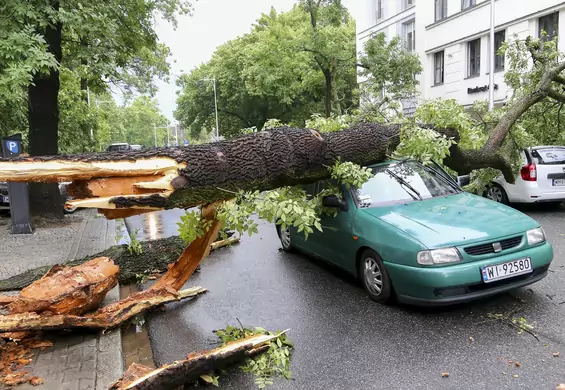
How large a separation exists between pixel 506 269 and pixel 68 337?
4.27m

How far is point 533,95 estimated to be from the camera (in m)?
8.59

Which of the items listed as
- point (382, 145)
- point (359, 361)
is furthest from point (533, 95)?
point (359, 361)

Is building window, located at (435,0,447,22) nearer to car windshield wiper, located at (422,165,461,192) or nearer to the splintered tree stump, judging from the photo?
car windshield wiper, located at (422,165,461,192)

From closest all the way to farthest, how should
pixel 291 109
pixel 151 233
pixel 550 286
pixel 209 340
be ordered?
pixel 209 340 < pixel 550 286 < pixel 151 233 < pixel 291 109

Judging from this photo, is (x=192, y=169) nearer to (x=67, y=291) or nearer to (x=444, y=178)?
(x=67, y=291)

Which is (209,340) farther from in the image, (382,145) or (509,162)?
(509,162)


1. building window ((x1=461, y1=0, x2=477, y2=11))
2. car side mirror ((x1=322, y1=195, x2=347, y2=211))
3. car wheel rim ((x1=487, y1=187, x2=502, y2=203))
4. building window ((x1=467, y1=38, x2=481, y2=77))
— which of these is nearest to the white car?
car wheel rim ((x1=487, y1=187, x2=502, y2=203))

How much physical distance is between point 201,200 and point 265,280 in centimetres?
210

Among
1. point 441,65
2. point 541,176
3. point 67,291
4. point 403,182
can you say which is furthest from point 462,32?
point 67,291

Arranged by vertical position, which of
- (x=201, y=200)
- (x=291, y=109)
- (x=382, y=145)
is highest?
(x=291, y=109)

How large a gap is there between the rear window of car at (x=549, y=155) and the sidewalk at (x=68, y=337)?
8589mm

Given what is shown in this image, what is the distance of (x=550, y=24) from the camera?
777 inches

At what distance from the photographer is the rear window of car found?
934 cm

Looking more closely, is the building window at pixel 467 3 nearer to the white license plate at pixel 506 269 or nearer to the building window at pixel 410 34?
the building window at pixel 410 34
